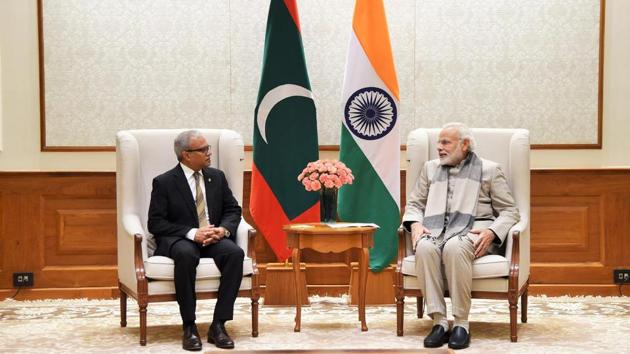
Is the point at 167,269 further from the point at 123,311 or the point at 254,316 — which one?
the point at 123,311

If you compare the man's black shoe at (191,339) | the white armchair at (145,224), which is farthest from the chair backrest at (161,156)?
the man's black shoe at (191,339)

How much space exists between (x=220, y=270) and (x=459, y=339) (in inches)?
52.8

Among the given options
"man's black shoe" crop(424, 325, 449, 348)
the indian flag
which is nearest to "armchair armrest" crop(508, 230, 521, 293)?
"man's black shoe" crop(424, 325, 449, 348)

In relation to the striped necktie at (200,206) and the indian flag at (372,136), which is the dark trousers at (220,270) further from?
the indian flag at (372,136)

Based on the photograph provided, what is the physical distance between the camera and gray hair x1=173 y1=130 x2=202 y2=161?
17.2ft

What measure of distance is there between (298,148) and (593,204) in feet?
7.33

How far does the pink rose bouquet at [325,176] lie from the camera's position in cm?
560

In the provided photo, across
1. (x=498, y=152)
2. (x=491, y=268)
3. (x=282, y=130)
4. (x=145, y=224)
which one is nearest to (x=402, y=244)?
(x=491, y=268)

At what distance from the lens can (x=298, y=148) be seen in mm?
6344

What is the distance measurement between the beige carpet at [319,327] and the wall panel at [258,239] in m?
0.21

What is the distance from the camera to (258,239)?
670 centimetres

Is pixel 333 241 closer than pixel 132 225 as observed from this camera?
No

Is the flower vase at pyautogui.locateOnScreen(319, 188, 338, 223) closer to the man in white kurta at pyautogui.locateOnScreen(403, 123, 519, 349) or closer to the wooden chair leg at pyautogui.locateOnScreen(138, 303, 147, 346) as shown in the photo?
the man in white kurta at pyautogui.locateOnScreen(403, 123, 519, 349)

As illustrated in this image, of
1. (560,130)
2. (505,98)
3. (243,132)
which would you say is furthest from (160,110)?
(560,130)
